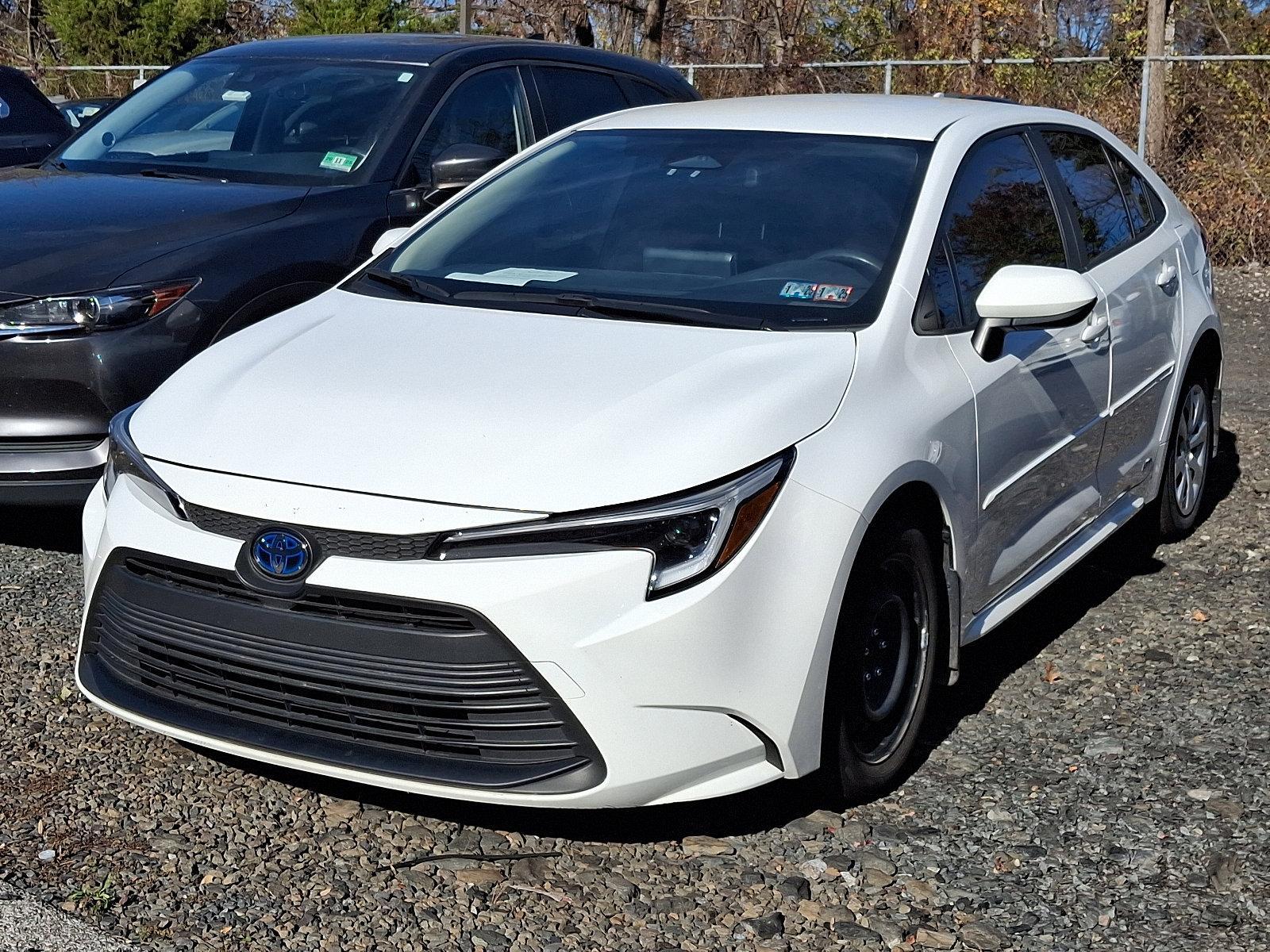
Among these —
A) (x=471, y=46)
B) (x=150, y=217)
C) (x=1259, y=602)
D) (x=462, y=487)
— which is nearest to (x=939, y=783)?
(x=462, y=487)

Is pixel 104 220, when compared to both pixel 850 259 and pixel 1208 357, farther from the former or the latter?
pixel 1208 357

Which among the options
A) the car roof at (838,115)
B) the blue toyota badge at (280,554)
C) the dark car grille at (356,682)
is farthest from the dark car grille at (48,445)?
the blue toyota badge at (280,554)

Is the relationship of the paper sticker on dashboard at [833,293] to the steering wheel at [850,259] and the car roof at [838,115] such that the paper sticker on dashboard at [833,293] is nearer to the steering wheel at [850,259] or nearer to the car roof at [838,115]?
the steering wheel at [850,259]

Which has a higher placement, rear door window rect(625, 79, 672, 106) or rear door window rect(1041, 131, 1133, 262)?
rear door window rect(625, 79, 672, 106)

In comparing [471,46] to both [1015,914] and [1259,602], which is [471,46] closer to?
[1259,602]

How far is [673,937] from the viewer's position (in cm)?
309

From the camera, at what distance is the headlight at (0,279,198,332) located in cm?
488

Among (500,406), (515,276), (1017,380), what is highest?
(515,276)

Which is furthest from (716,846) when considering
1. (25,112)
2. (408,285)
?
→ (25,112)

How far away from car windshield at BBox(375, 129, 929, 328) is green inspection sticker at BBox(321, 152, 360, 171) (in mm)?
1269

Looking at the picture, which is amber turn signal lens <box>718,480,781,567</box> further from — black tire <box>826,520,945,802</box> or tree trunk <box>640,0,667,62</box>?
tree trunk <box>640,0,667,62</box>

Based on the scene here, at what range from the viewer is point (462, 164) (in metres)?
5.85

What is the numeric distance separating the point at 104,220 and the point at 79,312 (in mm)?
522

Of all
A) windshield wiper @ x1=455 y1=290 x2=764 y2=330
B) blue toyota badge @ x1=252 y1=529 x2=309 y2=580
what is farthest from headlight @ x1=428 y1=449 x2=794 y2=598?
windshield wiper @ x1=455 y1=290 x2=764 y2=330
